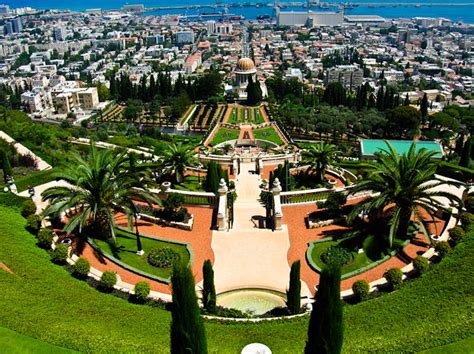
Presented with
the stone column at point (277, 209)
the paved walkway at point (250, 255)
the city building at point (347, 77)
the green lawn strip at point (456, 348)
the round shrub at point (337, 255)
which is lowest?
the city building at point (347, 77)

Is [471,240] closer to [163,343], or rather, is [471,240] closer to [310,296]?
[310,296]

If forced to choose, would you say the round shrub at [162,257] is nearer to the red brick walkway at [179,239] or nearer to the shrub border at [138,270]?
the shrub border at [138,270]

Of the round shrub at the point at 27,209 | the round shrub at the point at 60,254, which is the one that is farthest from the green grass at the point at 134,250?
the round shrub at the point at 27,209

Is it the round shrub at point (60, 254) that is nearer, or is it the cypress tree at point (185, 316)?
the cypress tree at point (185, 316)

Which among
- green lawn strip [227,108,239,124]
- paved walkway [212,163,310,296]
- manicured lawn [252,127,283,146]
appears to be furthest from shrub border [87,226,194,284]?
green lawn strip [227,108,239,124]

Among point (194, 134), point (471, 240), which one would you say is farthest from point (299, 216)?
point (194, 134)

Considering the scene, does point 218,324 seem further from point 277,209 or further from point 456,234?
point 456,234
